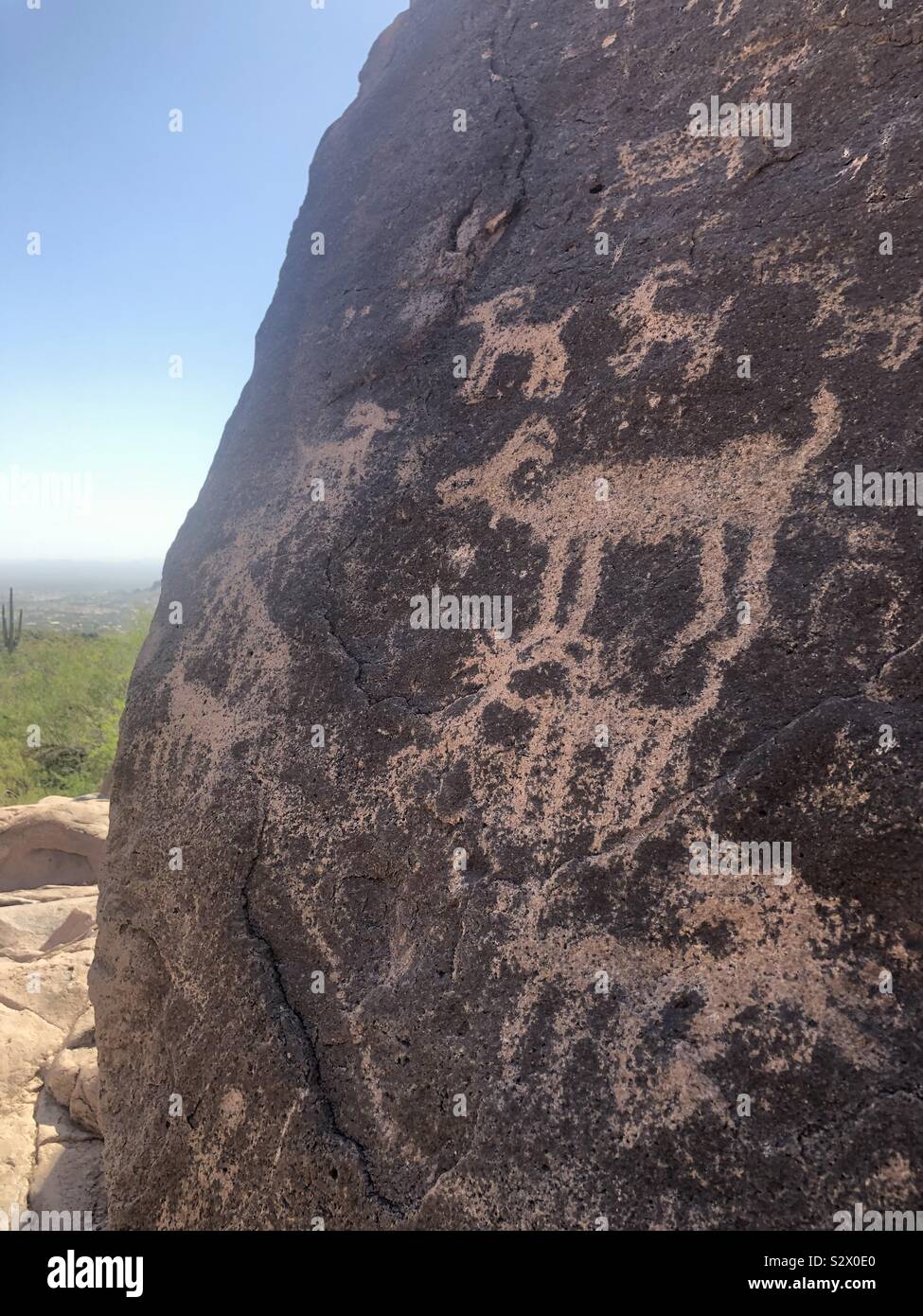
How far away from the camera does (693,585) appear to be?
1.47m

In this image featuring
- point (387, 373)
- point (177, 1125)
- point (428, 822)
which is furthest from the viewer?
point (387, 373)

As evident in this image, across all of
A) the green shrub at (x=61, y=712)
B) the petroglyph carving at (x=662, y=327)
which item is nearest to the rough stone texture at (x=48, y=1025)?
the green shrub at (x=61, y=712)

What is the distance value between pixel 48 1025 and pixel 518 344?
322 cm

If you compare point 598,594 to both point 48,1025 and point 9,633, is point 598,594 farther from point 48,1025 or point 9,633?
point 9,633

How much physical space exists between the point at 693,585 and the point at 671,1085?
809 mm

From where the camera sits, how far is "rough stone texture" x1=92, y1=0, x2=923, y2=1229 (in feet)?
3.99

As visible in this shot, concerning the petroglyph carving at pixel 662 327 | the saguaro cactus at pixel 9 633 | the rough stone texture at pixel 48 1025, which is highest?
the petroglyph carving at pixel 662 327

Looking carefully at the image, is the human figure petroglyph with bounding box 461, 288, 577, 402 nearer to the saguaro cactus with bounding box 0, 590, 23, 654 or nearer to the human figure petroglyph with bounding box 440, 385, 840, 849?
the human figure petroglyph with bounding box 440, 385, 840, 849

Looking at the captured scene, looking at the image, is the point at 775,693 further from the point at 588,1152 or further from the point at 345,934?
the point at 345,934

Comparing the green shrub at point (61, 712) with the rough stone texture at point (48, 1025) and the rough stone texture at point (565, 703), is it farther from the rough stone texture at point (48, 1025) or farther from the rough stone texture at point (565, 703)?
the rough stone texture at point (565, 703)

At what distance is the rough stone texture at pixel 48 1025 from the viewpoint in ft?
8.62

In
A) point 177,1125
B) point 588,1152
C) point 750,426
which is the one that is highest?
point 750,426

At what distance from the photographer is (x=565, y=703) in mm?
1536
